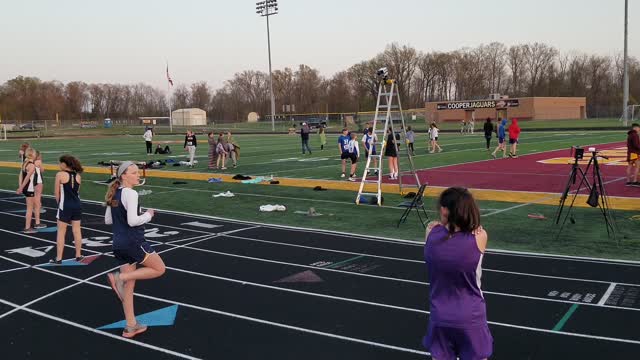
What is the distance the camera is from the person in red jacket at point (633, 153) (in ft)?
52.9

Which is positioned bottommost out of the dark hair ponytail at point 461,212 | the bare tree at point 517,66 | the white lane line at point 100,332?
the white lane line at point 100,332

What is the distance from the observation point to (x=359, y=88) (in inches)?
4926

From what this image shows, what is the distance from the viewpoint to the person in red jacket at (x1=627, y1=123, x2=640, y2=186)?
52.9ft

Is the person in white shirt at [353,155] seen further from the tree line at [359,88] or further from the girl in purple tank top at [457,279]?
the tree line at [359,88]

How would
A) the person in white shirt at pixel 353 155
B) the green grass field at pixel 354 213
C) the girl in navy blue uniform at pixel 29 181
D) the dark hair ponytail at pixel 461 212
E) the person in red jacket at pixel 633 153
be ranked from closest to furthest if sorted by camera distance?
the dark hair ponytail at pixel 461 212
the green grass field at pixel 354 213
the girl in navy blue uniform at pixel 29 181
the person in red jacket at pixel 633 153
the person in white shirt at pixel 353 155

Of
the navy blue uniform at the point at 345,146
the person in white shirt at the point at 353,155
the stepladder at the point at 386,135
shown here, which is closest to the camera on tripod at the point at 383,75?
the stepladder at the point at 386,135

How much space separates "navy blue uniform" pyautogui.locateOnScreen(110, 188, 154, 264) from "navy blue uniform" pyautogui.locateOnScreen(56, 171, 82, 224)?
365 cm

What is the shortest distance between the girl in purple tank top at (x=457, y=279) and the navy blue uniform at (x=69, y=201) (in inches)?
283

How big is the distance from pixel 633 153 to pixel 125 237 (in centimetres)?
1467

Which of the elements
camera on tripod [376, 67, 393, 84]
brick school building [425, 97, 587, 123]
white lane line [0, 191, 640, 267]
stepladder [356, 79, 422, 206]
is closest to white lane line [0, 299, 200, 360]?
white lane line [0, 191, 640, 267]

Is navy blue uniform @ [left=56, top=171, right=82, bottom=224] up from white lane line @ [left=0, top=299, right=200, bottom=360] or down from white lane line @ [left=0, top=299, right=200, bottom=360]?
up

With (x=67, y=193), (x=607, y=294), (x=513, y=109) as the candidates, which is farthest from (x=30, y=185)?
(x=513, y=109)

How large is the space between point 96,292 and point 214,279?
5.24ft

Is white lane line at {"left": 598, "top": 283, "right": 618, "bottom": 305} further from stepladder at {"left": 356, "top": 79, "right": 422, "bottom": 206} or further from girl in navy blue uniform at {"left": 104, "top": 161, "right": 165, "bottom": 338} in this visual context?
stepladder at {"left": 356, "top": 79, "right": 422, "bottom": 206}
